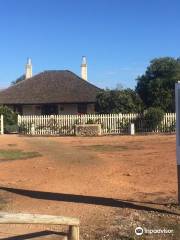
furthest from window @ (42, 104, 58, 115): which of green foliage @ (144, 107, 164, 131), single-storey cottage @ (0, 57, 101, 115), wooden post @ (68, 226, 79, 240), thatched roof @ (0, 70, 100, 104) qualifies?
wooden post @ (68, 226, 79, 240)

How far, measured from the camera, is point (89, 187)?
11844mm

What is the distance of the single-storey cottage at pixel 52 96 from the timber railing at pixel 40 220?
137 ft

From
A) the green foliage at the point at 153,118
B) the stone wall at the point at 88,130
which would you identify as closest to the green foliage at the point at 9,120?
the stone wall at the point at 88,130

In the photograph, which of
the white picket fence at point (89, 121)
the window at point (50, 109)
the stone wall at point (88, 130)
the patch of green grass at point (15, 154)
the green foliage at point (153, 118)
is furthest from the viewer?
the window at point (50, 109)

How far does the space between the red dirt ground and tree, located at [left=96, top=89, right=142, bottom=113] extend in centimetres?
2165

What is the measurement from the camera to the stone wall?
35.5 meters

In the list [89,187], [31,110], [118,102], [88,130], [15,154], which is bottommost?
[89,187]

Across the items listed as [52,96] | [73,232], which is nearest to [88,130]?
[52,96]

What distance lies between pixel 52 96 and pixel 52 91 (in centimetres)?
104

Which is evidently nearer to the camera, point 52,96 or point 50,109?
point 52,96

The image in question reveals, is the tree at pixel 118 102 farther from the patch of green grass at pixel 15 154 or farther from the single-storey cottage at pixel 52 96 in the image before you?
the patch of green grass at pixel 15 154

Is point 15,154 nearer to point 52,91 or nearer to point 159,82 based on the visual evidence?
point 159,82

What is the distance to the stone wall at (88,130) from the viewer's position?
35500 millimetres

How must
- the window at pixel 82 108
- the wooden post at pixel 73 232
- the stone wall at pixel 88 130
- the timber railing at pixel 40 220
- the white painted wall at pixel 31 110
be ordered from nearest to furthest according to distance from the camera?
the timber railing at pixel 40 220 < the wooden post at pixel 73 232 < the stone wall at pixel 88 130 < the window at pixel 82 108 < the white painted wall at pixel 31 110
